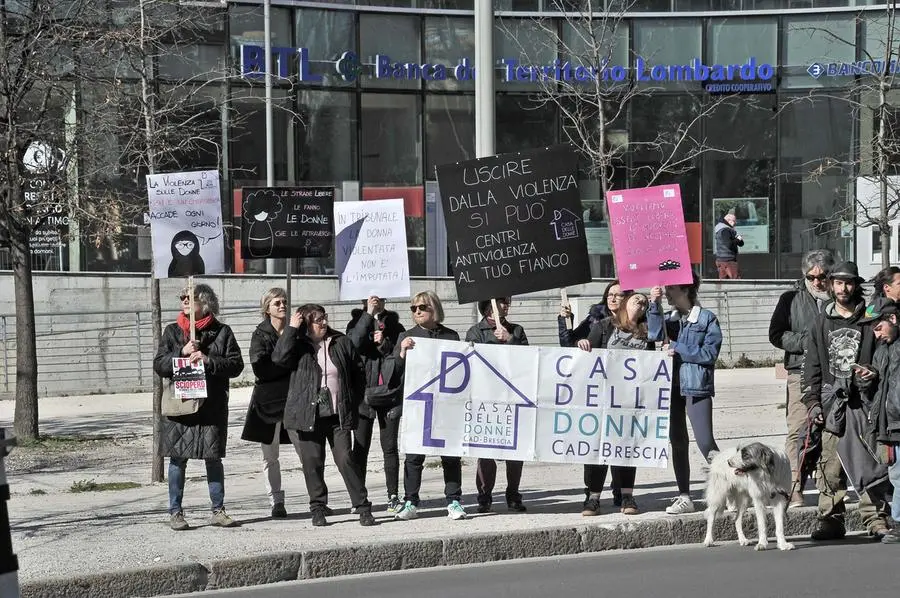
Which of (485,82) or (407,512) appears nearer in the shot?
(407,512)

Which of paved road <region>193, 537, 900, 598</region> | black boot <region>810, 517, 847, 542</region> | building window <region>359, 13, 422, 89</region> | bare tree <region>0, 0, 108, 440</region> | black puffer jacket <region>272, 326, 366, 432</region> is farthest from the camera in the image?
building window <region>359, 13, 422, 89</region>

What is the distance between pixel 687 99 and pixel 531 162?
1933 cm

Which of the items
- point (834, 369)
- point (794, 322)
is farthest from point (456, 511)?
point (794, 322)

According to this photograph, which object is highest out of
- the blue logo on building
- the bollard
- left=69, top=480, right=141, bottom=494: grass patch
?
the blue logo on building

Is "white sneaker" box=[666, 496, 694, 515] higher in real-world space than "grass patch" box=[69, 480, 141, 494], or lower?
higher

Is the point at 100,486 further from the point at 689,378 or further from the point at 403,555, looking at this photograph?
the point at 689,378

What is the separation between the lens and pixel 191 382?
939 cm

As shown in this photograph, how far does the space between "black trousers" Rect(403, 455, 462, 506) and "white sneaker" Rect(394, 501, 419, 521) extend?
0.19ft

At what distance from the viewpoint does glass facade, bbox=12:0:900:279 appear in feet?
90.5

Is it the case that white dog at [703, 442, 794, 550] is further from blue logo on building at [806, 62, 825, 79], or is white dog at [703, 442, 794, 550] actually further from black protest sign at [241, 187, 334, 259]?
blue logo on building at [806, 62, 825, 79]

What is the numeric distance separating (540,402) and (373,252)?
2152mm

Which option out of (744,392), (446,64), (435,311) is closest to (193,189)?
(435,311)

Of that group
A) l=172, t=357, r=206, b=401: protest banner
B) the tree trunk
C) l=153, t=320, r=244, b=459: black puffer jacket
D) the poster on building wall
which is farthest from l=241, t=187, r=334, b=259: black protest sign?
the poster on building wall

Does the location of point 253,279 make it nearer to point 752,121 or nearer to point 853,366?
point 752,121
